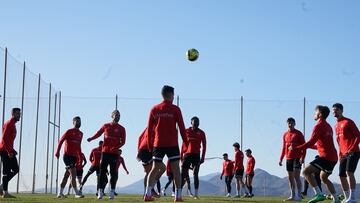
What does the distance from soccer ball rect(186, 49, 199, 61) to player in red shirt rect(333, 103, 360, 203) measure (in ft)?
23.4

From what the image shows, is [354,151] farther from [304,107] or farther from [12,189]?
[304,107]

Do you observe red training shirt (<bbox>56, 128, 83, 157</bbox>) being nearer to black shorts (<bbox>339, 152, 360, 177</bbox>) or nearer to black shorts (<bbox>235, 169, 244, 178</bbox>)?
black shorts (<bbox>339, 152, 360, 177</bbox>)

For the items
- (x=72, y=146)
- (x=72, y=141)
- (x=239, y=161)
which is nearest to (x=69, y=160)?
(x=72, y=146)

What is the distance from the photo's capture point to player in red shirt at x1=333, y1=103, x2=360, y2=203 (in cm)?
1297

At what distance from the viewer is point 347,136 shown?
13156 millimetres

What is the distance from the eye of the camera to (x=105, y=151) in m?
16.3

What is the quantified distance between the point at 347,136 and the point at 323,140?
480 millimetres

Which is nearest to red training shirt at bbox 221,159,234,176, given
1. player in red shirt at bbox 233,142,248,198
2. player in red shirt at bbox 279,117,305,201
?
player in red shirt at bbox 233,142,248,198

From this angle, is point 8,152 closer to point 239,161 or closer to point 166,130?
point 166,130

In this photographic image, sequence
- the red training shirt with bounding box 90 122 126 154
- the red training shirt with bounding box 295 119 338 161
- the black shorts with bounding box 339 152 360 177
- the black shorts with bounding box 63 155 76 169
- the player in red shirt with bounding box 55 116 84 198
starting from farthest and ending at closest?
the black shorts with bounding box 63 155 76 169
the player in red shirt with bounding box 55 116 84 198
the red training shirt with bounding box 90 122 126 154
the red training shirt with bounding box 295 119 338 161
the black shorts with bounding box 339 152 360 177

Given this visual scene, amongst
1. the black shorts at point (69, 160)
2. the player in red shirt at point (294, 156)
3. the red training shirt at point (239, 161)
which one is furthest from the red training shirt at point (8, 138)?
the red training shirt at point (239, 161)

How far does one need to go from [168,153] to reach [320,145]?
312cm

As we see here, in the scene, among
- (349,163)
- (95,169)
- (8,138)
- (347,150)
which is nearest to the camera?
(349,163)

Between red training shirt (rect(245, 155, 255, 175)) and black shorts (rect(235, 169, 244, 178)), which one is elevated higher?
red training shirt (rect(245, 155, 255, 175))
